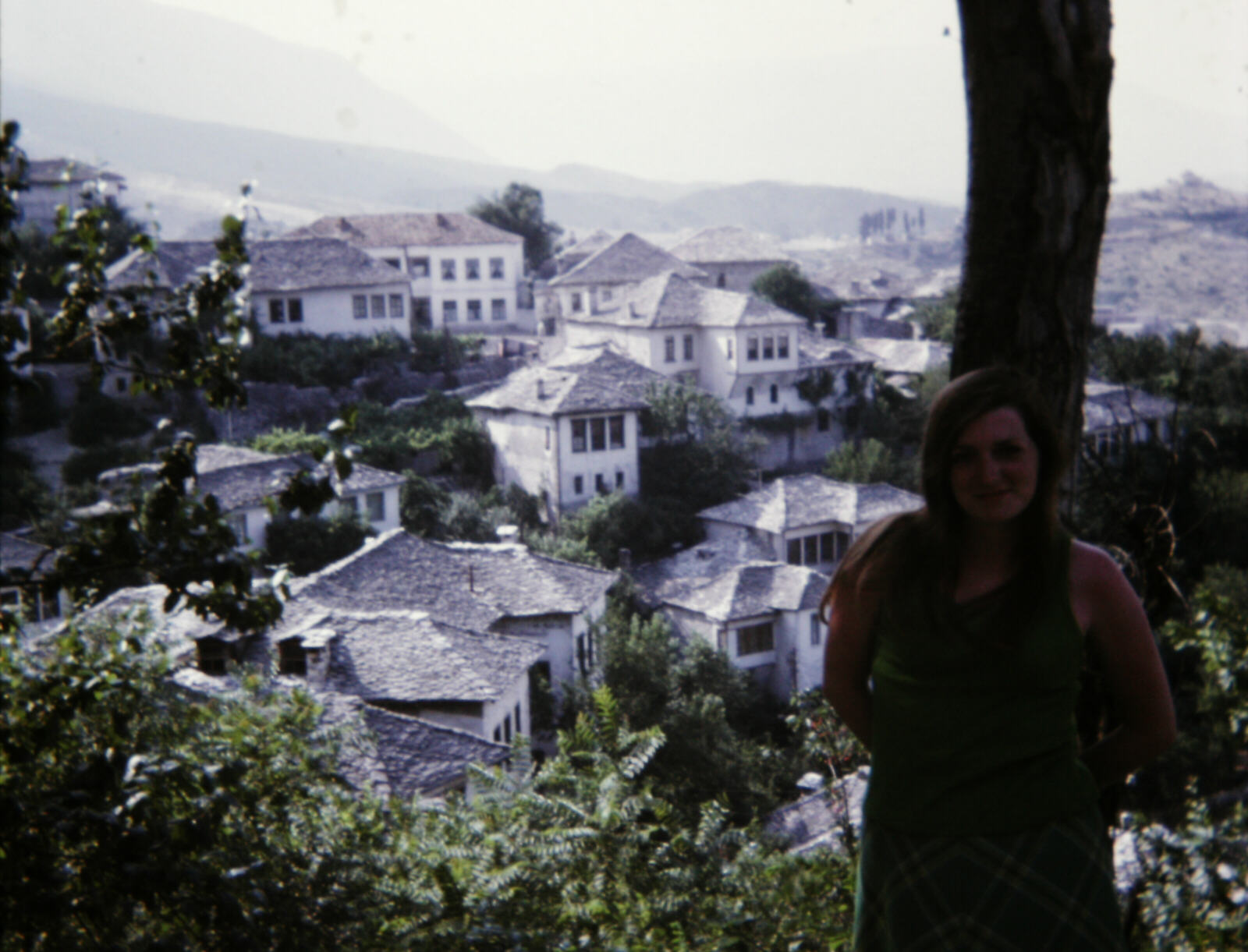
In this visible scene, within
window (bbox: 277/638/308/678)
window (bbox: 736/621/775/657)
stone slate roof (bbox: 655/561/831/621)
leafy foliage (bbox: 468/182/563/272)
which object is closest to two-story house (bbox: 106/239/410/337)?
stone slate roof (bbox: 655/561/831/621)

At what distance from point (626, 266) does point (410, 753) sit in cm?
3519

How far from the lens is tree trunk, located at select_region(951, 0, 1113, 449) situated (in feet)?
8.77

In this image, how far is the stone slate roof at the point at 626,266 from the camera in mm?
44844

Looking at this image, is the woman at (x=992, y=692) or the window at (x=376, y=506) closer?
the woman at (x=992, y=692)

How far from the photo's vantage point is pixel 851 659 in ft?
7.63

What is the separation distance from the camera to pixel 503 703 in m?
17.0

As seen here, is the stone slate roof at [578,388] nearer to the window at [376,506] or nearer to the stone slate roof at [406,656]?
the window at [376,506]

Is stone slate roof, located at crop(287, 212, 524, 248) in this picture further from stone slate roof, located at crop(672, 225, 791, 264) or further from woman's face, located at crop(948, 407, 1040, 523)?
woman's face, located at crop(948, 407, 1040, 523)

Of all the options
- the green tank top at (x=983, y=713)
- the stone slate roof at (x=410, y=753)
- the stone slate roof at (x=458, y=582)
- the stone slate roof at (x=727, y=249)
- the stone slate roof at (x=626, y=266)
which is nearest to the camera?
the green tank top at (x=983, y=713)

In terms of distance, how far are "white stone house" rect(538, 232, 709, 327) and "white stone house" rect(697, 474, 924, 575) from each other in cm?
1398

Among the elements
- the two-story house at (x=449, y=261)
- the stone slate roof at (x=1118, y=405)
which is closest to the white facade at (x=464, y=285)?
the two-story house at (x=449, y=261)

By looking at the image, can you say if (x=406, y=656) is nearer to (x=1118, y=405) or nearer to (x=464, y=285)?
(x=1118, y=405)

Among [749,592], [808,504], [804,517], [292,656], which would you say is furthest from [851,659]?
[808,504]

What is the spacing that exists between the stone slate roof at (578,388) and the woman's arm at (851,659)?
27.2 metres
